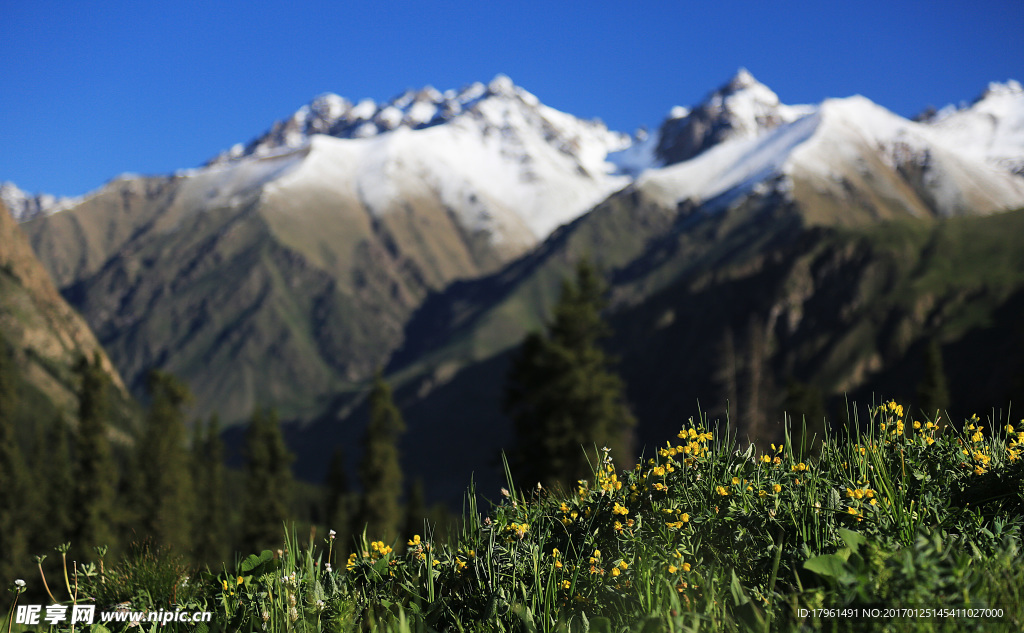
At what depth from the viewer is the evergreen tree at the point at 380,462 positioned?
58.0 metres

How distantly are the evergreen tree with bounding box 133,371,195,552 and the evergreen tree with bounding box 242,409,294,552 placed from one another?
6.40m

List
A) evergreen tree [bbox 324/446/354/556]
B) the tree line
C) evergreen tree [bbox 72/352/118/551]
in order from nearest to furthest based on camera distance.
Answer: the tree line → evergreen tree [bbox 72/352/118/551] → evergreen tree [bbox 324/446/354/556]

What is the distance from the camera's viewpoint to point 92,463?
56219 mm

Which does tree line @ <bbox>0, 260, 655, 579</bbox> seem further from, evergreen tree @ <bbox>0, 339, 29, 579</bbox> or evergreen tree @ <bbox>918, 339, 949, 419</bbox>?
evergreen tree @ <bbox>918, 339, 949, 419</bbox>

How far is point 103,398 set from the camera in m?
55.9

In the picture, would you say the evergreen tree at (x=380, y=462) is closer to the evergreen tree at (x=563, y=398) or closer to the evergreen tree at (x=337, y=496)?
the evergreen tree at (x=337, y=496)

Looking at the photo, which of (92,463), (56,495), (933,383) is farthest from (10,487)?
(933,383)

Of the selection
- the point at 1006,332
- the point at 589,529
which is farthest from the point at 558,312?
the point at 1006,332

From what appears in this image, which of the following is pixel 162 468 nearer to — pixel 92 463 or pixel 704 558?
pixel 92 463

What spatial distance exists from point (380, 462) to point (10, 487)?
31.3m

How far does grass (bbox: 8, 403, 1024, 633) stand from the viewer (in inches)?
132

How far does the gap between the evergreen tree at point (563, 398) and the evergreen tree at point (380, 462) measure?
22.5 m

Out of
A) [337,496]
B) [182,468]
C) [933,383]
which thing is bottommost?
[337,496]

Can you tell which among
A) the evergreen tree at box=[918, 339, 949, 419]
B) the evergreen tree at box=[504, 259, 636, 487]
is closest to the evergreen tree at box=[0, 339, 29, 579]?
the evergreen tree at box=[504, 259, 636, 487]
